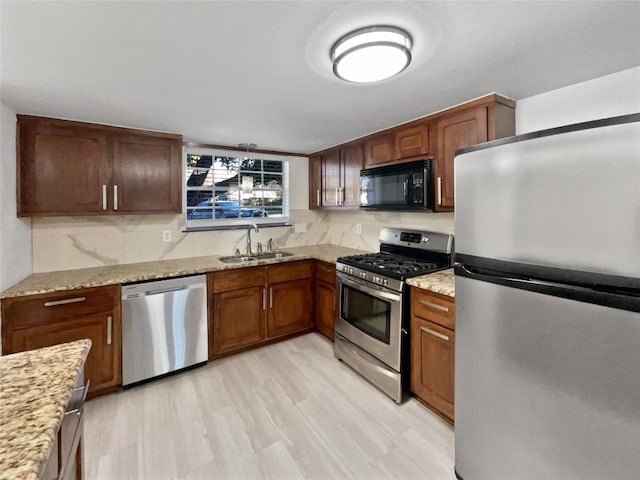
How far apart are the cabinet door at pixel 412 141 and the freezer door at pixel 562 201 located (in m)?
1.07

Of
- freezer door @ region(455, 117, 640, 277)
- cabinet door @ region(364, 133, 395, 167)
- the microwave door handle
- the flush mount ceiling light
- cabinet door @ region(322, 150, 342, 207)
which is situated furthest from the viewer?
cabinet door @ region(322, 150, 342, 207)

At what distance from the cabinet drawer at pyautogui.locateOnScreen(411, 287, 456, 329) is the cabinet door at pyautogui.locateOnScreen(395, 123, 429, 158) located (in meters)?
1.16

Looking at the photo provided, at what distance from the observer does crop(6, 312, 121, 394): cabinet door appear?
78.2 inches

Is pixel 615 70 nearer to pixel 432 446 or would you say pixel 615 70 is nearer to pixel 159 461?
pixel 432 446

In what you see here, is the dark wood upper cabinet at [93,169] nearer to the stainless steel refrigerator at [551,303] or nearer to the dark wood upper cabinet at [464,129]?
the dark wood upper cabinet at [464,129]

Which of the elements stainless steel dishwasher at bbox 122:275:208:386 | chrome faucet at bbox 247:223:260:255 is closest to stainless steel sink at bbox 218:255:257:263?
chrome faucet at bbox 247:223:260:255

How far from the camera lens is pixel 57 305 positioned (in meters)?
2.05

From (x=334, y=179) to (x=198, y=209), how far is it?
163cm

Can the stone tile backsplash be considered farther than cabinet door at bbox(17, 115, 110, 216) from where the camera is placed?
Yes

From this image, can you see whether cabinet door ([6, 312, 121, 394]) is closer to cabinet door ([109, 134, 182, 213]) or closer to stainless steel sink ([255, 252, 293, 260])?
cabinet door ([109, 134, 182, 213])

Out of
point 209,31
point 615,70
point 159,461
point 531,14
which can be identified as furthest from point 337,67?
point 159,461

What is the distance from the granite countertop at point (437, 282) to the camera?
183 cm

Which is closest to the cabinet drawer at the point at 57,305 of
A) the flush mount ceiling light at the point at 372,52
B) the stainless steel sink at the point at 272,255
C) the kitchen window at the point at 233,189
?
the kitchen window at the point at 233,189

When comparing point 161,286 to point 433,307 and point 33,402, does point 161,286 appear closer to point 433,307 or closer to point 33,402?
point 33,402
